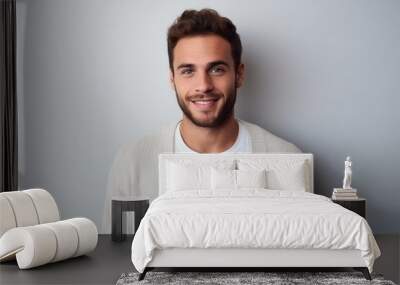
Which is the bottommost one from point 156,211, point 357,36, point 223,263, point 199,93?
point 223,263

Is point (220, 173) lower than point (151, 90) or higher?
lower

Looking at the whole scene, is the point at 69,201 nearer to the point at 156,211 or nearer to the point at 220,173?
the point at 220,173

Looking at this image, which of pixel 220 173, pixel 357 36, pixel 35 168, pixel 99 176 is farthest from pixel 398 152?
pixel 35 168

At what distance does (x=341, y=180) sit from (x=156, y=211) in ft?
9.38

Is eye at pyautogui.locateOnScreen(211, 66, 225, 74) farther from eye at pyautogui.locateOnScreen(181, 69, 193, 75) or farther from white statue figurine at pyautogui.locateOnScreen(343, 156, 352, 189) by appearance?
white statue figurine at pyautogui.locateOnScreen(343, 156, 352, 189)

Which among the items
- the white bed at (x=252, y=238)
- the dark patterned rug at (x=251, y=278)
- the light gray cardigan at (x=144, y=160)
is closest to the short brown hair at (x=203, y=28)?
the light gray cardigan at (x=144, y=160)

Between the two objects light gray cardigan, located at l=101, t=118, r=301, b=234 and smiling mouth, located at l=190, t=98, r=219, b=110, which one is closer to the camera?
smiling mouth, located at l=190, t=98, r=219, b=110

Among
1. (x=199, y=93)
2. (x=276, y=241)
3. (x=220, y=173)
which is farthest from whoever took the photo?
(x=199, y=93)

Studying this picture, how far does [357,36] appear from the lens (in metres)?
7.05

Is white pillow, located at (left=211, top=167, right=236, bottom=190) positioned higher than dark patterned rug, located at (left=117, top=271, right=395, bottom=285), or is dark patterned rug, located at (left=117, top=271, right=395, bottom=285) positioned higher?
white pillow, located at (left=211, top=167, right=236, bottom=190)

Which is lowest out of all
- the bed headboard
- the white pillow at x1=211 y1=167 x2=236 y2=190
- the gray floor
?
the gray floor

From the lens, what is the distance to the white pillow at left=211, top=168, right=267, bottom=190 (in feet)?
20.8

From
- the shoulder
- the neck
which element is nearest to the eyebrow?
the neck

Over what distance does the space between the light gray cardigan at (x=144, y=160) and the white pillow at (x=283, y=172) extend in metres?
0.30
